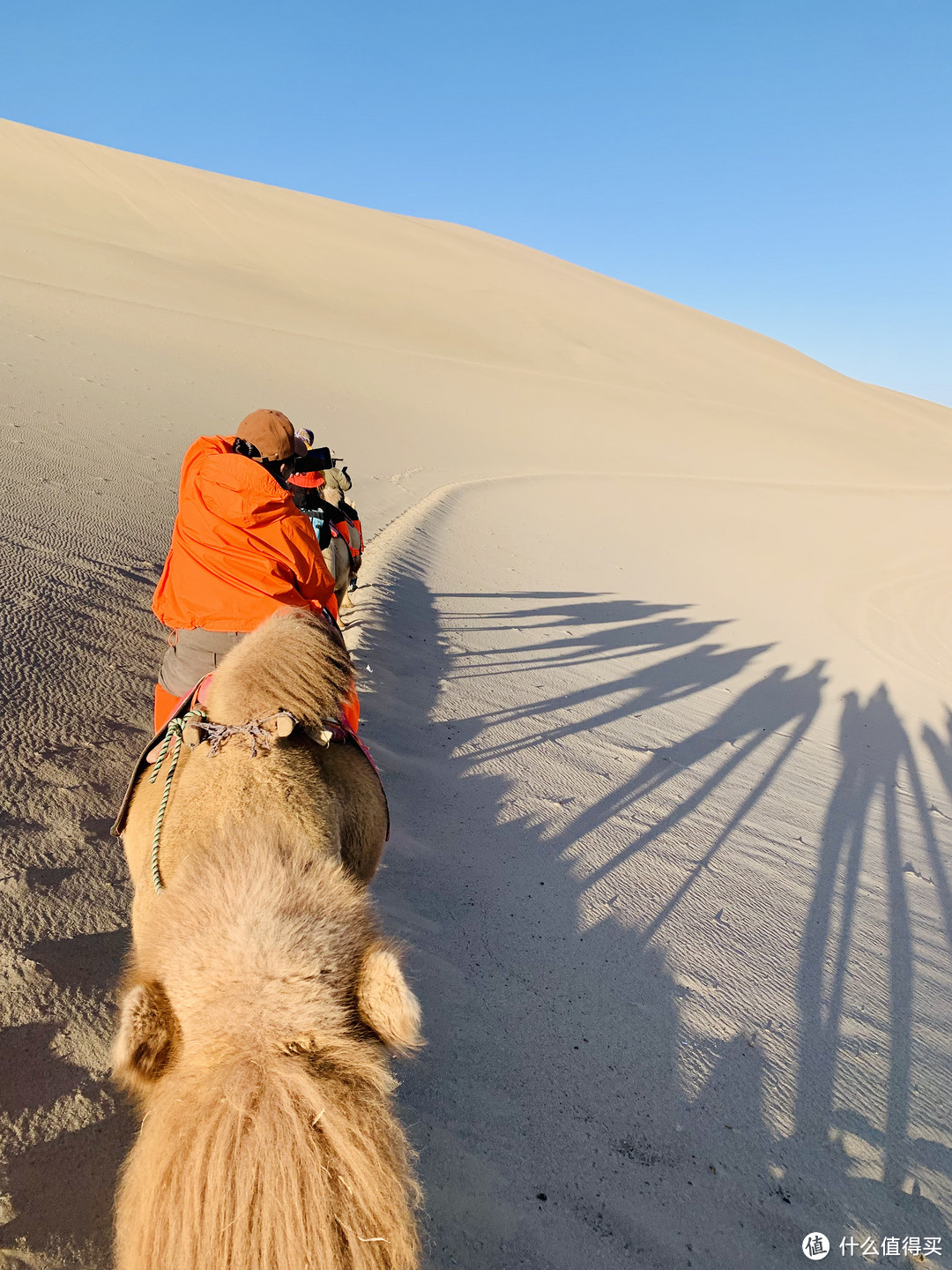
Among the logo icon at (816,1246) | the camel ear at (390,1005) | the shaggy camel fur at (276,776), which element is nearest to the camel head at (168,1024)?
the camel ear at (390,1005)

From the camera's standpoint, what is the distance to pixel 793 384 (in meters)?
42.8

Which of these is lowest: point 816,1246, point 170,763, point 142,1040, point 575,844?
point 816,1246

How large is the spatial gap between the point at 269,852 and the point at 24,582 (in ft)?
13.7

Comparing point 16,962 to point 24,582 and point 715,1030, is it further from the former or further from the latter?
point 24,582

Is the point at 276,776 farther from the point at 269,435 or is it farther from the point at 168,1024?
the point at 269,435

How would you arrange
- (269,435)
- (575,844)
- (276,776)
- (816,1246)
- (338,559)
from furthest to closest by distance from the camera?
(338,559) → (575,844) → (269,435) → (816,1246) → (276,776)

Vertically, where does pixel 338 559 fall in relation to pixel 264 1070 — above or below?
above

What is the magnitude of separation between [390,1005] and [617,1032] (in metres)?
1.69

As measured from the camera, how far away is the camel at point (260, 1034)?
993 mm

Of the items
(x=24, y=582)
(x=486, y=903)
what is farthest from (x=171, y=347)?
(x=486, y=903)

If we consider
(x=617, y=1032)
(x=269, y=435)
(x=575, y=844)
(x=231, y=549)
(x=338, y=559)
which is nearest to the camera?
(x=617, y=1032)

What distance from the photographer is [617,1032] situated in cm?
264

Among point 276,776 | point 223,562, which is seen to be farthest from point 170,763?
point 223,562

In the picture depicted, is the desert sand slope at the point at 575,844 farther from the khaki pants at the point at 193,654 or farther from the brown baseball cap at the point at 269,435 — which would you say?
the brown baseball cap at the point at 269,435
